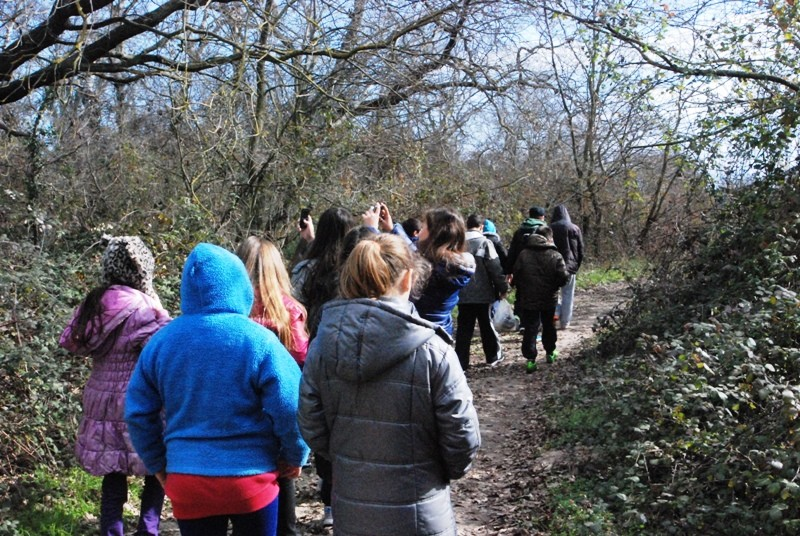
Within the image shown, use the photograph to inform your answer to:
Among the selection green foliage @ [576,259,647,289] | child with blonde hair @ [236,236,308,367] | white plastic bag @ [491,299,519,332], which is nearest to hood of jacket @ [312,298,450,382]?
child with blonde hair @ [236,236,308,367]

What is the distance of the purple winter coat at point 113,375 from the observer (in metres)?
3.97

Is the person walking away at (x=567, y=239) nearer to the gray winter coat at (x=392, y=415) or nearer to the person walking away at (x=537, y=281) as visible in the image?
the person walking away at (x=537, y=281)

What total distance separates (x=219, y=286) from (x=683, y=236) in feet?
21.9

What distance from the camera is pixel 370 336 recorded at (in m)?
2.64

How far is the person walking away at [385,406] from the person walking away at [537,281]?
5.86 meters

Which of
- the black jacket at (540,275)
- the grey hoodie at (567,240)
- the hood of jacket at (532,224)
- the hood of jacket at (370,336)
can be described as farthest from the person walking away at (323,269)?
the grey hoodie at (567,240)

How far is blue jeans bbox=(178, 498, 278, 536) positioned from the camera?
293 centimetres

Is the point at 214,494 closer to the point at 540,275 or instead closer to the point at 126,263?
the point at 126,263

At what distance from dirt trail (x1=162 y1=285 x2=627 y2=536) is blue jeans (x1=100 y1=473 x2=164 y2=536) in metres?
0.84

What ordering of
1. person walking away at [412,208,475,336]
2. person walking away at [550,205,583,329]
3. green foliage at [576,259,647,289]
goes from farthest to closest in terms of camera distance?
green foliage at [576,259,647,289] → person walking away at [550,205,583,329] → person walking away at [412,208,475,336]

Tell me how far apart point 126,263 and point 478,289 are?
470 cm

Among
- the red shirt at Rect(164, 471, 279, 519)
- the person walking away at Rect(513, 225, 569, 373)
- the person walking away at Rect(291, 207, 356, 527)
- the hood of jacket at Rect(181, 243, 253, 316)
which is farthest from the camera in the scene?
the person walking away at Rect(513, 225, 569, 373)

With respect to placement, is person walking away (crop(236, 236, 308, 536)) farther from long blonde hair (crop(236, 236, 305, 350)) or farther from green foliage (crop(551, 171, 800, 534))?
green foliage (crop(551, 171, 800, 534))

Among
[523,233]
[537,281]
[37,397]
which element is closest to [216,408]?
[37,397]
